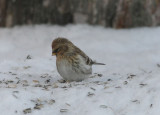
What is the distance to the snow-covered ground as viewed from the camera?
4.44 meters

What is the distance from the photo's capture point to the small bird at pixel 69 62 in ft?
18.9

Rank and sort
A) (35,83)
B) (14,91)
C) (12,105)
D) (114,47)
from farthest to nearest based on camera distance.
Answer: (114,47) → (35,83) → (14,91) → (12,105)

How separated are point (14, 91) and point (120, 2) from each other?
5.21m

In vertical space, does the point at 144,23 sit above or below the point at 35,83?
above

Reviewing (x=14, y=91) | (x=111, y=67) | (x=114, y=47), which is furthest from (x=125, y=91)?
(x=114, y=47)

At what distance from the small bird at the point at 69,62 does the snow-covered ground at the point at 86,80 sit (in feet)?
0.53

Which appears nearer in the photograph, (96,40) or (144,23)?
(96,40)

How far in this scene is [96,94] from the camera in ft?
16.0

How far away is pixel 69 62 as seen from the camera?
18.9 feet

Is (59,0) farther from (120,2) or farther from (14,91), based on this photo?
(14,91)

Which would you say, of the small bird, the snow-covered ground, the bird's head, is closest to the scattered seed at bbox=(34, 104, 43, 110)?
the snow-covered ground

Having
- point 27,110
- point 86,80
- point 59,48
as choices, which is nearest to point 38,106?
point 27,110

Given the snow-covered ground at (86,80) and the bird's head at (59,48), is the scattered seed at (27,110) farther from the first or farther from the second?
the bird's head at (59,48)

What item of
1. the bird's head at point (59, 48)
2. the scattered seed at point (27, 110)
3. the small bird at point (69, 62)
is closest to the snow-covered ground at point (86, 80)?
the scattered seed at point (27, 110)
